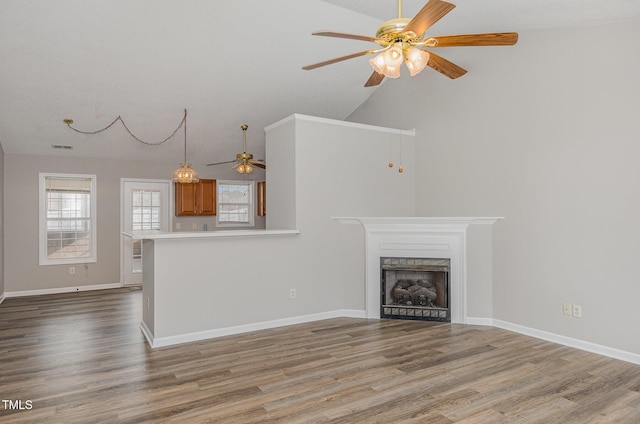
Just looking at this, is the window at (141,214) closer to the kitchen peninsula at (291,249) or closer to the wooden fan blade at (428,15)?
the kitchen peninsula at (291,249)

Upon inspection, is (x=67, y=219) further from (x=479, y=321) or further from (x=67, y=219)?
(x=479, y=321)

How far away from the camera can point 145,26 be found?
13.7 ft

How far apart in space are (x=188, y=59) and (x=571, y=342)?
506 cm

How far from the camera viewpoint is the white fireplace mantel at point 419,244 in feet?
15.9

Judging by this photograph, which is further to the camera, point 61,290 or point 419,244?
point 61,290

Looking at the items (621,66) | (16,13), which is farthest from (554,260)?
(16,13)

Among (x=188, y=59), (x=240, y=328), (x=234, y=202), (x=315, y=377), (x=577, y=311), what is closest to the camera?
(x=315, y=377)

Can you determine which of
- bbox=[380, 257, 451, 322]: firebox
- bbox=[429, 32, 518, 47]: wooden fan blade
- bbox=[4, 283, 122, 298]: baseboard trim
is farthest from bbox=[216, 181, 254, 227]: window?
bbox=[429, 32, 518, 47]: wooden fan blade

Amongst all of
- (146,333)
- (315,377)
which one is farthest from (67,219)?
(315,377)

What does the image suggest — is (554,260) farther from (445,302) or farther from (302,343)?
(302,343)

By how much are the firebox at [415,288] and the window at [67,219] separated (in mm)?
5216

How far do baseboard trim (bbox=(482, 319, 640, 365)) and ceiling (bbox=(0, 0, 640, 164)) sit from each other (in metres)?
2.91

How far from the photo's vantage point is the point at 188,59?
4.74 metres

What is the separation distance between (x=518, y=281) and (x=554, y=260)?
0.48 meters
